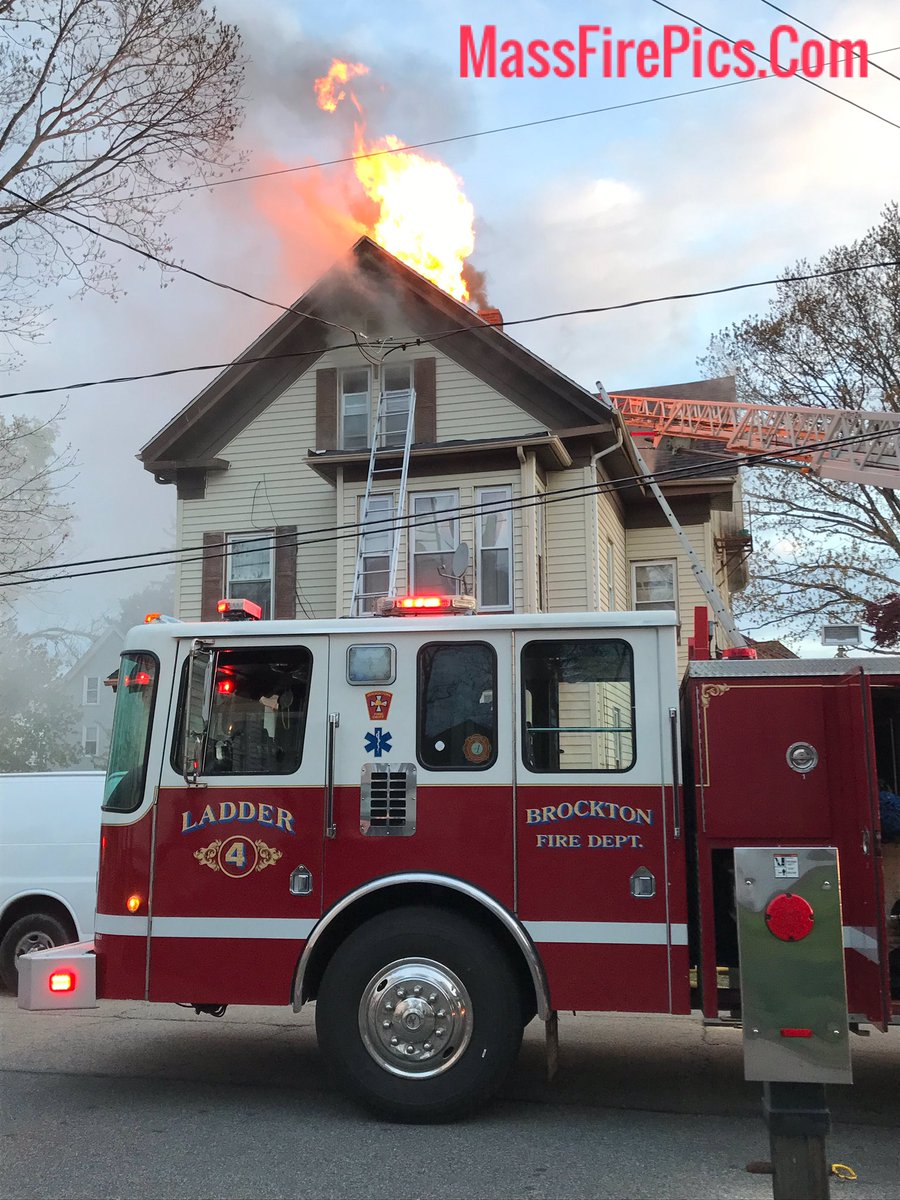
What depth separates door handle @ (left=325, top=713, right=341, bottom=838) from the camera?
17.9 feet

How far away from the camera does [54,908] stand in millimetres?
9359

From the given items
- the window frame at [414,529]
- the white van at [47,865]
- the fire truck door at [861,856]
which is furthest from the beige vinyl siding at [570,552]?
the fire truck door at [861,856]

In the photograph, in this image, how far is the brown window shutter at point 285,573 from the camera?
16.3m

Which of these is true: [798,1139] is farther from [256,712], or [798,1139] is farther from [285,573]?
[285,573]

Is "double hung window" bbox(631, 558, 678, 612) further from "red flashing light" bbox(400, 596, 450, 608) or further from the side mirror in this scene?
the side mirror

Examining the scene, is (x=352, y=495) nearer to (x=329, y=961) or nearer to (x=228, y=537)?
(x=228, y=537)

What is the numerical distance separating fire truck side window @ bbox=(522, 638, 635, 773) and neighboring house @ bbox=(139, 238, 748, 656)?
354 inches

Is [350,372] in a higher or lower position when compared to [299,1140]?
higher

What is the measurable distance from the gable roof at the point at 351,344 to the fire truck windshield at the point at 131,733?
10501mm

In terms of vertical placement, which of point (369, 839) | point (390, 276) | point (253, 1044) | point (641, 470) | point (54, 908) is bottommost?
point (253, 1044)

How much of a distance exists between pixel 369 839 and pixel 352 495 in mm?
10824

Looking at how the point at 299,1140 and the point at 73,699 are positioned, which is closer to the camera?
the point at 299,1140

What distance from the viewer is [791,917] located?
135 inches

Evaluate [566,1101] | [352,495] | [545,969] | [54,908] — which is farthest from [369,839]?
[352,495]
